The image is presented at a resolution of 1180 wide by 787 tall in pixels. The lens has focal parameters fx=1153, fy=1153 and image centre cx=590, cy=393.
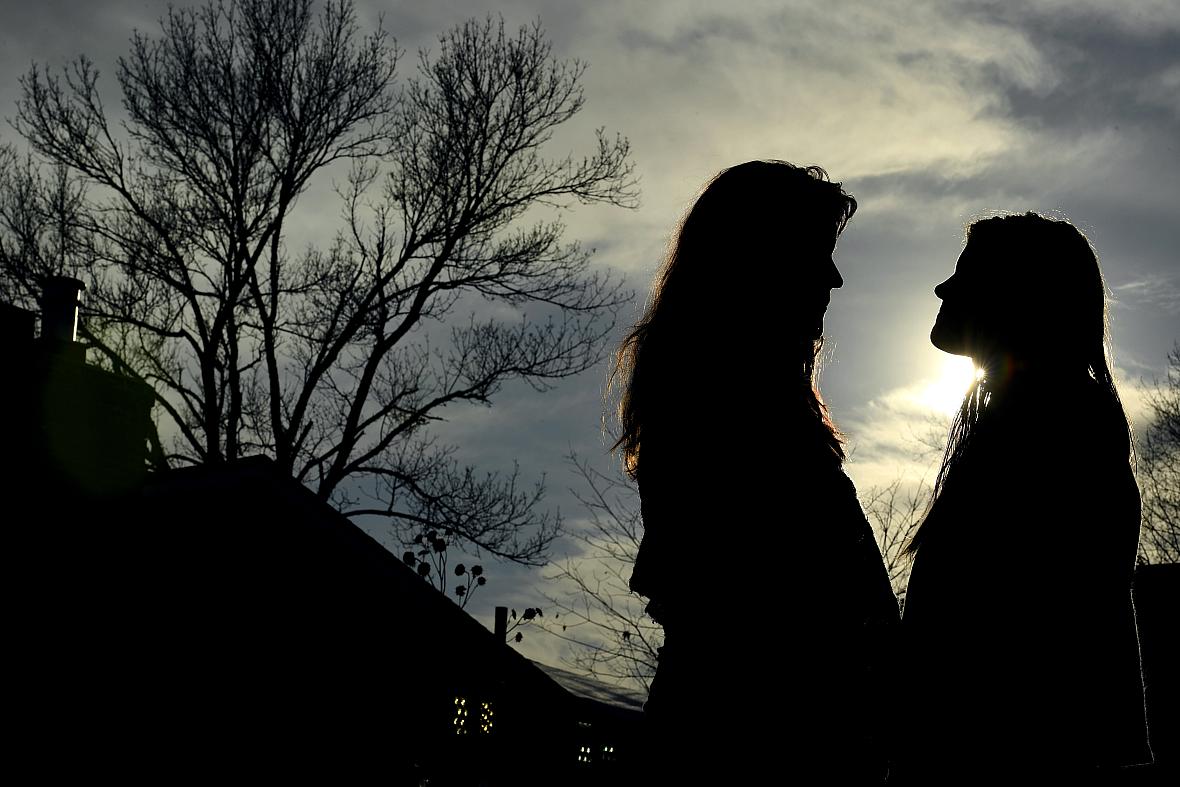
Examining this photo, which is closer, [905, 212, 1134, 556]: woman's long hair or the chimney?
[905, 212, 1134, 556]: woman's long hair

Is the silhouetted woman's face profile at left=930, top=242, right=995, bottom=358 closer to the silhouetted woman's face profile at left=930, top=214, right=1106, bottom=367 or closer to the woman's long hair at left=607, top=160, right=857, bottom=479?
the silhouetted woman's face profile at left=930, top=214, right=1106, bottom=367

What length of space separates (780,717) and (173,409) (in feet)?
70.8

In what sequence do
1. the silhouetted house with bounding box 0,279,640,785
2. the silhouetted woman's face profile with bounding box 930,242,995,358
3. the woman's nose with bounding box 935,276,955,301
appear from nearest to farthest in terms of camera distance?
the silhouetted woman's face profile with bounding box 930,242,995,358 → the woman's nose with bounding box 935,276,955,301 → the silhouetted house with bounding box 0,279,640,785

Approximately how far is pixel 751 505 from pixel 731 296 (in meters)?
0.44

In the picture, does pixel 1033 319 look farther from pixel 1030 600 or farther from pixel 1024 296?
pixel 1030 600

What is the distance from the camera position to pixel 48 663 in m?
9.38

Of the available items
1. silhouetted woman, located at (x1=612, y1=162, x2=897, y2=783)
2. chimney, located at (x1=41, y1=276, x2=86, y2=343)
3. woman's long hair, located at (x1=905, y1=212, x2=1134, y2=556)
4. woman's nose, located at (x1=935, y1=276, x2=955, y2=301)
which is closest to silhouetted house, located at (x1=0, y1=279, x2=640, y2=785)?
chimney, located at (x1=41, y1=276, x2=86, y2=343)

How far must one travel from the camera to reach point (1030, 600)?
7.63 feet

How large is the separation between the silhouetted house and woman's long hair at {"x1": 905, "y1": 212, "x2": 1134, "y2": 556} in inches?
330

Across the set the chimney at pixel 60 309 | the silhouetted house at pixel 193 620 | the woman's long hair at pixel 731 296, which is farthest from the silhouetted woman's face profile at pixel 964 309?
the chimney at pixel 60 309

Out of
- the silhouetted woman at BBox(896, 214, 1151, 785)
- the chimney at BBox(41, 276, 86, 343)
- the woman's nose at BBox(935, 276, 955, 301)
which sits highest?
the chimney at BBox(41, 276, 86, 343)

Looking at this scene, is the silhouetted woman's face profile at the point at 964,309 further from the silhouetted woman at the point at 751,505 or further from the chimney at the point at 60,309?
the chimney at the point at 60,309

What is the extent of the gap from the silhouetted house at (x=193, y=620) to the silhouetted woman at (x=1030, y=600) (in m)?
8.51

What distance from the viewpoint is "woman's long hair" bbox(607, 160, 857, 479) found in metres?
2.12
